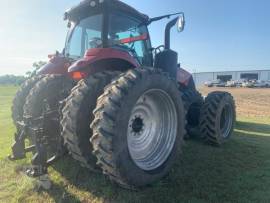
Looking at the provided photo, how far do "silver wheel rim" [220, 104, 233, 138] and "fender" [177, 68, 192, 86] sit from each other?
3.80 feet

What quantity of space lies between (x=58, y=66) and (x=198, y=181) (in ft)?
10.0

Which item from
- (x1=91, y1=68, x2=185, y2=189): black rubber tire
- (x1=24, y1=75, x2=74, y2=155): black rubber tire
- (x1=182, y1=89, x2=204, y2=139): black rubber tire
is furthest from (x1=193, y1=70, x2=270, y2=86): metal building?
(x1=91, y1=68, x2=185, y2=189): black rubber tire

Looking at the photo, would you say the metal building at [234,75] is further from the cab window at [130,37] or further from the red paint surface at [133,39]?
the red paint surface at [133,39]

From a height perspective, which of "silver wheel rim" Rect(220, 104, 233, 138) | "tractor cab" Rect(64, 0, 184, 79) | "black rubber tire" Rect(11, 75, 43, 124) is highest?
"tractor cab" Rect(64, 0, 184, 79)

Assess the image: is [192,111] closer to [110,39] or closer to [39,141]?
[110,39]

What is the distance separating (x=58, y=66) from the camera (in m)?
4.92

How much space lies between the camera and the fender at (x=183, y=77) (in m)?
6.82

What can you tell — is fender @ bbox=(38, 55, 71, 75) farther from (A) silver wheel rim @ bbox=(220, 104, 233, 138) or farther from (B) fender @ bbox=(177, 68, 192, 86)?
(A) silver wheel rim @ bbox=(220, 104, 233, 138)

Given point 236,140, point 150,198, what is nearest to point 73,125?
point 150,198

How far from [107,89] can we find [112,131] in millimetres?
525

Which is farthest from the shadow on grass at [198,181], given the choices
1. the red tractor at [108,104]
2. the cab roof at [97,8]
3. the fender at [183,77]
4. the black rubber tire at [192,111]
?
the cab roof at [97,8]

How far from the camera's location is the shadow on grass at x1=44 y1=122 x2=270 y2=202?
11.5 feet

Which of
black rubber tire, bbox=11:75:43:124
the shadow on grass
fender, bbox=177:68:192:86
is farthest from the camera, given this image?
fender, bbox=177:68:192:86

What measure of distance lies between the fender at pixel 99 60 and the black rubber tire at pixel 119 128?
61cm
